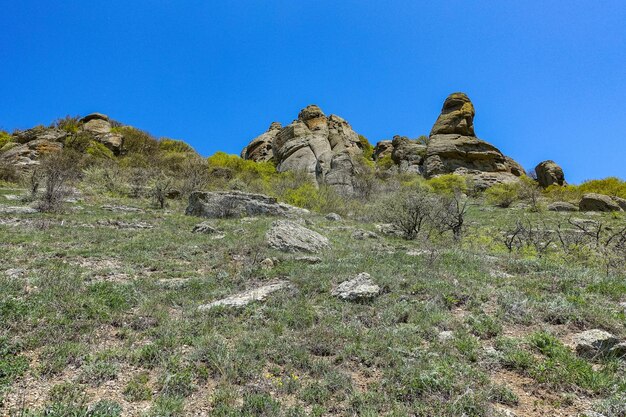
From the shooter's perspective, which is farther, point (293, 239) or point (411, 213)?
point (411, 213)

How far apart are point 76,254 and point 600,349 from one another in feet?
41.9

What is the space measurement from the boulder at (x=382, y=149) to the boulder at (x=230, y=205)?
53383 mm

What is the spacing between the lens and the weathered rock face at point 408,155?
61044 mm

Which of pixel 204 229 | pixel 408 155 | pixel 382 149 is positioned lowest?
pixel 204 229

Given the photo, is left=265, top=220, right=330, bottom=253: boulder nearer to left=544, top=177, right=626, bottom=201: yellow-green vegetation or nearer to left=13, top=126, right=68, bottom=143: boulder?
left=13, top=126, right=68, bottom=143: boulder

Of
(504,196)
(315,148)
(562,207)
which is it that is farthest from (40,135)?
(562,207)

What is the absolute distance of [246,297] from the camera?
782cm

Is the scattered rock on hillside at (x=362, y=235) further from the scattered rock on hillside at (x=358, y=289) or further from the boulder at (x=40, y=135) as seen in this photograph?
the boulder at (x=40, y=135)

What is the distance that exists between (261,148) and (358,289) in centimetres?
6297

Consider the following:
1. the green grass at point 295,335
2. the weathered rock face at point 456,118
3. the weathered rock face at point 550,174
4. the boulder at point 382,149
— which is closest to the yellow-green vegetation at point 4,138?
the green grass at point 295,335

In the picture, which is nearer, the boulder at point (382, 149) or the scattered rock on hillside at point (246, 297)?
the scattered rock on hillside at point (246, 297)

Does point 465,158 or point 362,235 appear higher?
point 465,158

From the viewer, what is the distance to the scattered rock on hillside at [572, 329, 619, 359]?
217 inches

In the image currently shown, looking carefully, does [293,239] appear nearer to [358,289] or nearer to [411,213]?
[358,289]
